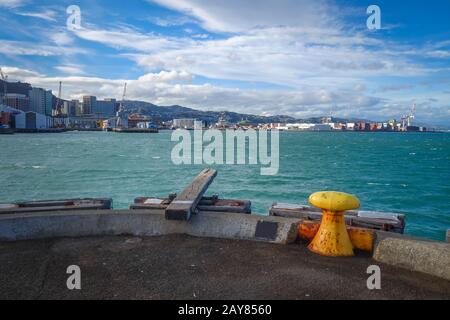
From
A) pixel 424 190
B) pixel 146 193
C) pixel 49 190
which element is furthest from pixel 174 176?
pixel 424 190

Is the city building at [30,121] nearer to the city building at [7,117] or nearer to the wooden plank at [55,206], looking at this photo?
the city building at [7,117]

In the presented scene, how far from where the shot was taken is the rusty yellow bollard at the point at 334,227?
460 centimetres

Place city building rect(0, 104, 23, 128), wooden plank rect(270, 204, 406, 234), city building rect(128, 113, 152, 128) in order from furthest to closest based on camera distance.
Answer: city building rect(128, 113, 152, 128)
city building rect(0, 104, 23, 128)
wooden plank rect(270, 204, 406, 234)

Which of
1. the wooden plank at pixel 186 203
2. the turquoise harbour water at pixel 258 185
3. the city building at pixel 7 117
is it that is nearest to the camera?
the wooden plank at pixel 186 203

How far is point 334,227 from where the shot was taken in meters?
4.67

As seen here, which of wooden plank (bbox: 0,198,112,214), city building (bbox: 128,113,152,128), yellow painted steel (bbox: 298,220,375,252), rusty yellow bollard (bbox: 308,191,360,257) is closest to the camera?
rusty yellow bollard (bbox: 308,191,360,257)

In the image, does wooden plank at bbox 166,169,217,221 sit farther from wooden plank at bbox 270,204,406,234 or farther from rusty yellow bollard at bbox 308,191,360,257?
rusty yellow bollard at bbox 308,191,360,257

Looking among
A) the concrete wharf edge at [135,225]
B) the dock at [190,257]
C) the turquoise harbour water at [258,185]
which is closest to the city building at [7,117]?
the turquoise harbour water at [258,185]

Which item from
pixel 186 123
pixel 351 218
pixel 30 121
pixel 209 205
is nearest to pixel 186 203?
pixel 209 205

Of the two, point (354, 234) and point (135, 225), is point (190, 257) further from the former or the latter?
point (354, 234)

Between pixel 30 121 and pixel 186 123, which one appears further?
pixel 186 123

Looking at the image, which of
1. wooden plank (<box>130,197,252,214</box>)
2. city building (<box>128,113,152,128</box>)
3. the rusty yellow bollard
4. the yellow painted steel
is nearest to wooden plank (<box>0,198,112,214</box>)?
wooden plank (<box>130,197,252,214</box>)

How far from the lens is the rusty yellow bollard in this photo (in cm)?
460

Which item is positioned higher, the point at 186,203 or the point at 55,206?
the point at 186,203
